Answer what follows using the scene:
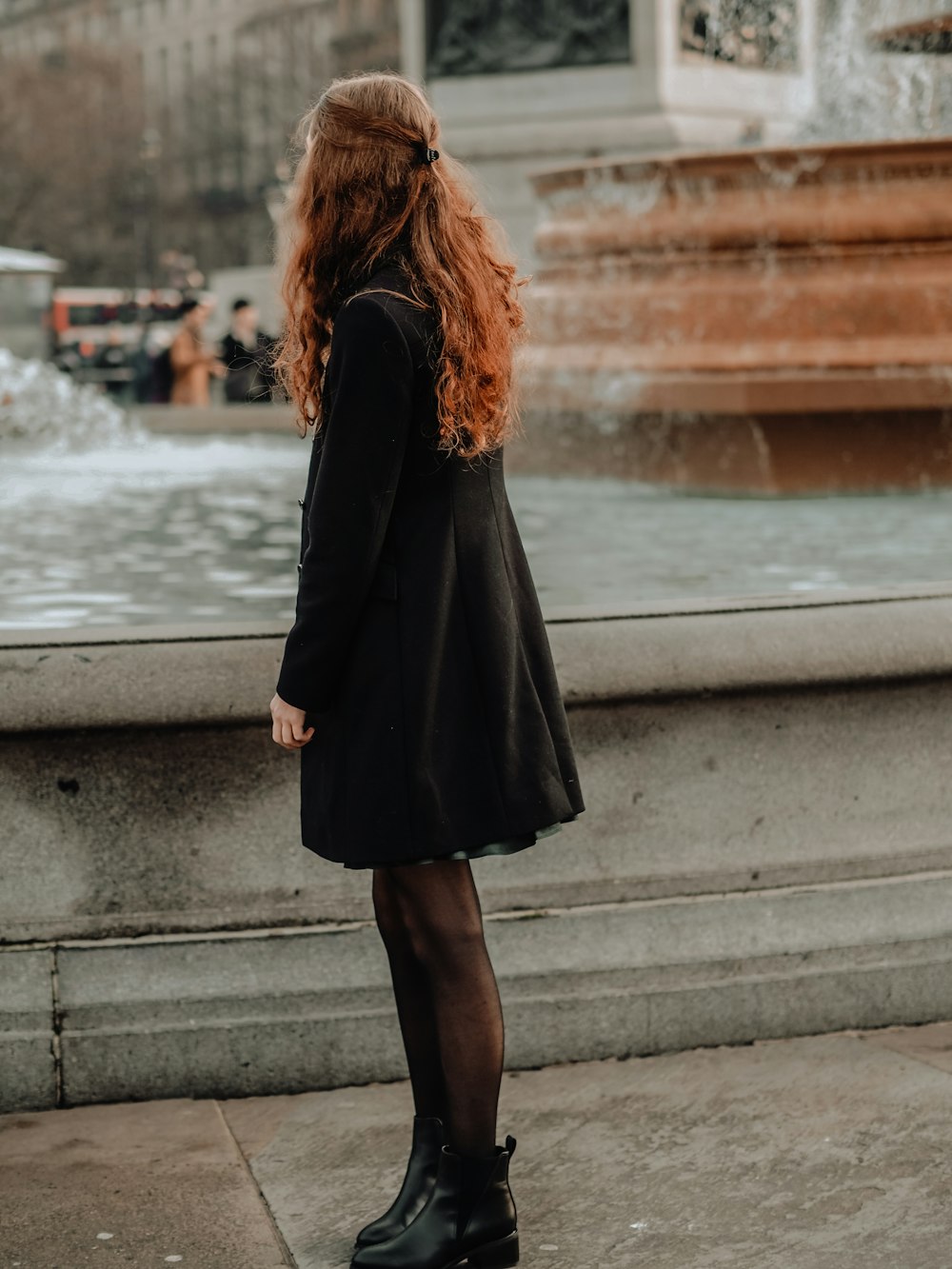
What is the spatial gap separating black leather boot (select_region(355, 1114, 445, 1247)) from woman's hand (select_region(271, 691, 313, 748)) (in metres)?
0.64

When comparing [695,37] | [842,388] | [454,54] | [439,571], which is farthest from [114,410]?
[439,571]

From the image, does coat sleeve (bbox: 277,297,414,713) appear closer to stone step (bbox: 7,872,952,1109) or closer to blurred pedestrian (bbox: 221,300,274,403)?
stone step (bbox: 7,872,952,1109)

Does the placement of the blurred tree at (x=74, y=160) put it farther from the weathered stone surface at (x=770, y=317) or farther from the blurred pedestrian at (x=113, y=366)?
the weathered stone surface at (x=770, y=317)

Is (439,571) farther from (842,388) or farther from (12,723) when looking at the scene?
(842,388)

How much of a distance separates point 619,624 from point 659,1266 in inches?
47.3

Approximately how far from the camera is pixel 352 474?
260 centimetres

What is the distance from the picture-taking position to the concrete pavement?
2.92 metres

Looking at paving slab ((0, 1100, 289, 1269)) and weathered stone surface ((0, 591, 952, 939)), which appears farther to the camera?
weathered stone surface ((0, 591, 952, 939))

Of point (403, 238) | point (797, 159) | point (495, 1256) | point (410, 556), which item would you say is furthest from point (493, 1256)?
point (797, 159)

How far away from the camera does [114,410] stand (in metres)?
12.8

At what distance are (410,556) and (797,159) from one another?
4731 mm

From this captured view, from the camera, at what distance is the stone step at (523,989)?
350 centimetres

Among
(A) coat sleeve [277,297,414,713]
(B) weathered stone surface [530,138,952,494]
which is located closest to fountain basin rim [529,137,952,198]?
(B) weathered stone surface [530,138,952,494]

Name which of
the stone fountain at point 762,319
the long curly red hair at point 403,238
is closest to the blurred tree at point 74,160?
the stone fountain at point 762,319
